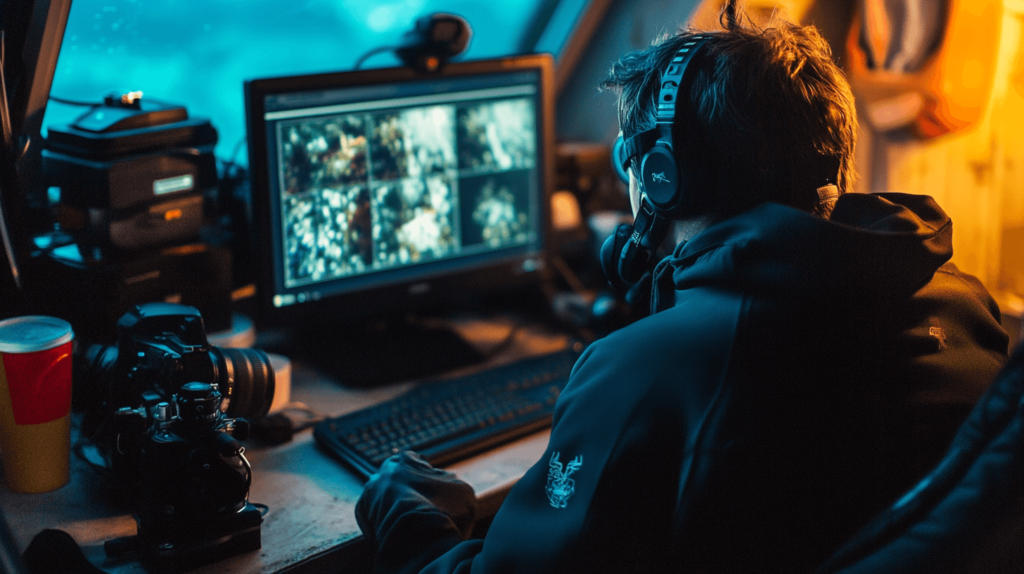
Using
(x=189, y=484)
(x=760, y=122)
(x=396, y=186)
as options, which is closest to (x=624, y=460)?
(x=760, y=122)

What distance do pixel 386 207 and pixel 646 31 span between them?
36.7 inches

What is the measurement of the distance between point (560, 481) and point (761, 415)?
200mm

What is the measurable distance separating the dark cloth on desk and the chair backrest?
0.10m

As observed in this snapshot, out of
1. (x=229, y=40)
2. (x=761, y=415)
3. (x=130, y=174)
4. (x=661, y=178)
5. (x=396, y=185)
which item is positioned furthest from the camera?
(x=229, y=40)

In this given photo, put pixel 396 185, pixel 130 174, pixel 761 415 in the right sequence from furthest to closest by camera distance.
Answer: pixel 396 185 < pixel 130 174 < pixel 761 415

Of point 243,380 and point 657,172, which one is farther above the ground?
point 657,172

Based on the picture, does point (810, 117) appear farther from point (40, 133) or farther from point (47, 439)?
point (40, 133)

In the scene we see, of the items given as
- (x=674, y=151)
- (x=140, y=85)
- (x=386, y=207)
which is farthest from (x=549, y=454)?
(x=140, y=85)

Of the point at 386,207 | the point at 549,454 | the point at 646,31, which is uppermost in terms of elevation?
the point at 646,31

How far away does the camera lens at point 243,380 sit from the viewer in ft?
3.56

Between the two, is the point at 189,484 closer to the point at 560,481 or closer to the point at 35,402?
the point at 35,402

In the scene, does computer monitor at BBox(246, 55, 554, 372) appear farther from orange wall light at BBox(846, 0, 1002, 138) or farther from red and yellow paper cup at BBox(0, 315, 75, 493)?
orange wall light at BBox(846, 0, 1002, 138)

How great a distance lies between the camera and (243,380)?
1.12 meters

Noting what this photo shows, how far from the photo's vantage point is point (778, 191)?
86 centimetres
